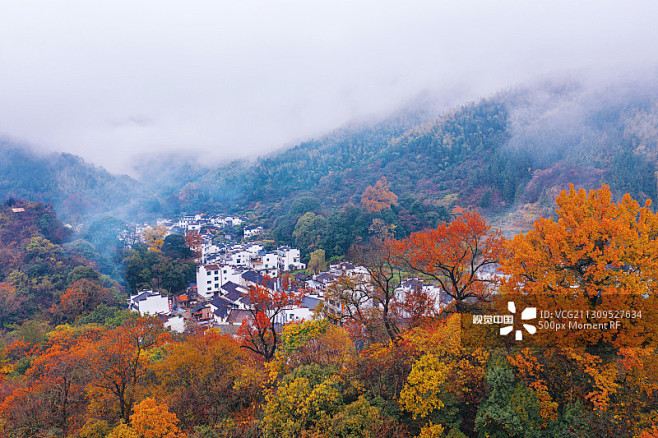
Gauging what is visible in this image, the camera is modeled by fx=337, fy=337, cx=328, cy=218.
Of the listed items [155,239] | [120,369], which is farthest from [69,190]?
[120,369]

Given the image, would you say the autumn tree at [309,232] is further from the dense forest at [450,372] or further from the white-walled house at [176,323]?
the dense forest at [450,372]

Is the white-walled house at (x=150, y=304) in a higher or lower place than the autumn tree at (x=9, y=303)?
lower

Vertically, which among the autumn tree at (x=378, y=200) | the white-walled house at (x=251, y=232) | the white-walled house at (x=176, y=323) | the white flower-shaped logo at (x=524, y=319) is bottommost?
the white-walled house at (x=176, y=323)

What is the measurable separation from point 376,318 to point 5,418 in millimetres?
13088

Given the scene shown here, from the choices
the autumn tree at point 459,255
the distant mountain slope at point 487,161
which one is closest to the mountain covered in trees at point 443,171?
the distant mountain slope at point 487,161

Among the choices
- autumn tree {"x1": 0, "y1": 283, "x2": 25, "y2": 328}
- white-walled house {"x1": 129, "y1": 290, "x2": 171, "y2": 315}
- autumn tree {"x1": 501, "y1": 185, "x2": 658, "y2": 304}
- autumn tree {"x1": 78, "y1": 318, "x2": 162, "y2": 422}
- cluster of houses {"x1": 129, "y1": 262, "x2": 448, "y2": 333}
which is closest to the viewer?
autumn tree {"x1": 501, "y1": 185, "x2": 658, "y2": 304}

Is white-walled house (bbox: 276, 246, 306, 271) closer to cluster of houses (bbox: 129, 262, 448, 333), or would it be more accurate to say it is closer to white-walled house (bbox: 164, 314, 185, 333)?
cluster of houses (bbox: 129, 262, 448, 333)

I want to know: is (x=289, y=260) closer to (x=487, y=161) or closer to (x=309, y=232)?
(x=309, y=232)

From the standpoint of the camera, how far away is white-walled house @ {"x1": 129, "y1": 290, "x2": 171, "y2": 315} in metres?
28.4

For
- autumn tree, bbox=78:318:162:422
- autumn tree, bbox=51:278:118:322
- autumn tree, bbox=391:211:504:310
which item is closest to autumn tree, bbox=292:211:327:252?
autumn tree, bbox=51:278:118:322

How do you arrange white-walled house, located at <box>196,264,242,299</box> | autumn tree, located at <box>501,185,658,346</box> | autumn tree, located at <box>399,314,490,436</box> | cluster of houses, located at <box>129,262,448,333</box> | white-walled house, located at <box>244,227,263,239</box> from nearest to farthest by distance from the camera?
autumn tree, located at <box>501,185,658,346</box>
autumn tree, located at <box>399,314,490,436</box>
cluster of houses, located at <box>129,262,448,333</box>
white-walled house, located at <box>196,264,242,299</box>
white-walled house, located at <box>244,227,263,239</box>

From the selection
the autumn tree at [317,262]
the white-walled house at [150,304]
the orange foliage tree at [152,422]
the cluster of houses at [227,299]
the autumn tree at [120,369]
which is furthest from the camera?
the autumn tree at [317,262]

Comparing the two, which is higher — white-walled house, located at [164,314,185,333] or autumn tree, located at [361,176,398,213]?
autumn tree, located at [361,176,398,213]

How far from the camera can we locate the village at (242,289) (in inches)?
966
